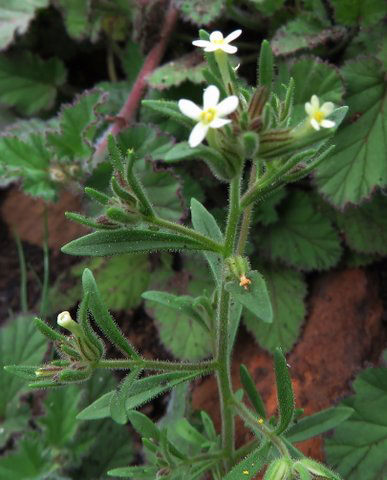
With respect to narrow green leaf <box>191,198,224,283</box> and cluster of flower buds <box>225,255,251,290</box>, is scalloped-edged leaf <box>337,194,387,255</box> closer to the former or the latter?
narrow green leaf <box>191,198,224,283</box>

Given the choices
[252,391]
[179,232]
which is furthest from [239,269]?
[252,391]

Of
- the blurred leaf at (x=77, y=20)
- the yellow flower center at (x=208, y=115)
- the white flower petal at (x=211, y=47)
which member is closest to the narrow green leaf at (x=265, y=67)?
the white flower petal at (x=211, y=47)

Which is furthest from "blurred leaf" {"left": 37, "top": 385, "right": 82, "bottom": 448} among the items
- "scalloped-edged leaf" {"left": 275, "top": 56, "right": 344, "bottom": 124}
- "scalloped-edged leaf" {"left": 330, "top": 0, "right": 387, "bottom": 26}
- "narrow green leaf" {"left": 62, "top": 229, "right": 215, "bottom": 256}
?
"scalloped-edged leaf" {"left": 330, "top": 0, "right": 387, "bottom": 26}

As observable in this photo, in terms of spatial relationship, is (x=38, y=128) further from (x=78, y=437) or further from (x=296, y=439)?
(x=296, y=439)

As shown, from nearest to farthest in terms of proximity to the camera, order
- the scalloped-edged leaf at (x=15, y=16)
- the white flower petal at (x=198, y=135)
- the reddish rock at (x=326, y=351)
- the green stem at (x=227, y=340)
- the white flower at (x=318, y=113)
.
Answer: the white flower petal at (x=198, y=135), the white flower at (x=318, y=113), the green stem at (x=227, y=340), the reddish rock at (x=326, y=351), the scalloped-edged leaf at (x=15, y=16)

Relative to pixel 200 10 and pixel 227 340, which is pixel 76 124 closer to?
pixel 200 10

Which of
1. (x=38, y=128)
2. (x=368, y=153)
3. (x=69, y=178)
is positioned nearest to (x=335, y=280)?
(x=368, y=153)

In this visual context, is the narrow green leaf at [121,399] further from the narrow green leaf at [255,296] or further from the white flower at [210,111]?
the white flower at [210,111]
